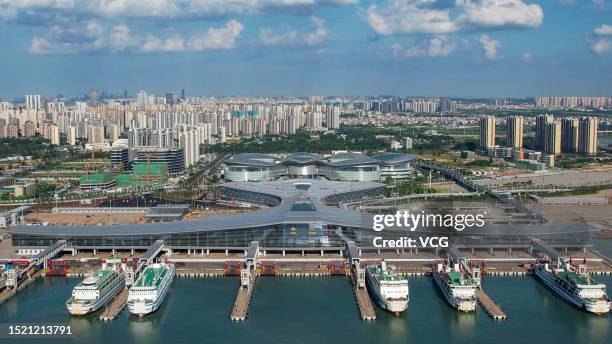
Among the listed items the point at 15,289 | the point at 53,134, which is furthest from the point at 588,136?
the point at 53,134

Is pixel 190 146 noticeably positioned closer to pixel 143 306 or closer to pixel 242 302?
pixel 242 302

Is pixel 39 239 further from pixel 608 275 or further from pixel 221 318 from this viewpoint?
pixel 608 275

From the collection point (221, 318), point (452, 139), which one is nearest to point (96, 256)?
point (221, 318)

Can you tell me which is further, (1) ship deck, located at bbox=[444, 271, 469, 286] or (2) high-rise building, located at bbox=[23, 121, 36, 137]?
(2) high-rise building, located at bbox=[23, 121, 36, 137]

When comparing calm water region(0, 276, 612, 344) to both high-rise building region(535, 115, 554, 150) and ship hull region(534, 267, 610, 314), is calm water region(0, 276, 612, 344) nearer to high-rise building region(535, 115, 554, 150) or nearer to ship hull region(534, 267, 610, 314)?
ship hull region(534, 267, 610, 314)

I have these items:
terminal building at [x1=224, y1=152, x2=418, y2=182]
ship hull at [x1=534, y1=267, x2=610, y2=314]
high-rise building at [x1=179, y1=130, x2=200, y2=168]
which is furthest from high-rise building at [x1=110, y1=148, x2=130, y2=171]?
ship hull at [x1=534, y1=267, x2=610, y2=314]
